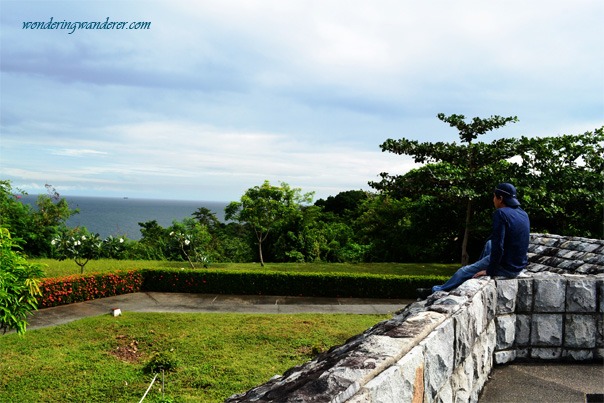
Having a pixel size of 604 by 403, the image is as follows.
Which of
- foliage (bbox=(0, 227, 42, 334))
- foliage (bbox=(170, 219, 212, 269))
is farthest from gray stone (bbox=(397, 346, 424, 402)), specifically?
foliage (bbox=(170, 219, 212, 269))

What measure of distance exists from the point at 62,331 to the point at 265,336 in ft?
15.6

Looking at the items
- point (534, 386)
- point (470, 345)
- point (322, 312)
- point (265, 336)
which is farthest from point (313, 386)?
point (322, 312)

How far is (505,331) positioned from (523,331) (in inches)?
8.9

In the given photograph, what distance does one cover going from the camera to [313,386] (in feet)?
5.78

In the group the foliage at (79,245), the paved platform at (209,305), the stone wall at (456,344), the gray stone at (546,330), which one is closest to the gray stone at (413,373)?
the stone wall at (456,344)

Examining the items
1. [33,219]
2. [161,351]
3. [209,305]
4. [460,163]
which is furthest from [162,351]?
[33,219]

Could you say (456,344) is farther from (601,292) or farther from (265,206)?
(265,206)

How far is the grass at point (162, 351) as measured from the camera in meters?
7.11

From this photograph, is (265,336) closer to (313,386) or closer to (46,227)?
(313,386)

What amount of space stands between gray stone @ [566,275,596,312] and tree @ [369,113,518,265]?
14696mm

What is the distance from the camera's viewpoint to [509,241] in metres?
4.14

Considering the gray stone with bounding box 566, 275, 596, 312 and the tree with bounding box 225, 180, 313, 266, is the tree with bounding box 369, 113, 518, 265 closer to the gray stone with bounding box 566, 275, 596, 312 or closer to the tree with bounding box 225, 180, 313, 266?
the tree with bounding box 225, 180, 313, 266

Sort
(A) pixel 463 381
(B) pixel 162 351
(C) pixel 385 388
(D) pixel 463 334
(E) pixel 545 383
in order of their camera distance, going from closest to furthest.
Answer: (C) pixel 385 388
(D) pixel 463 334
(A) pixel 463 381
(E) pixel 545 383
(B) pixel 162 351

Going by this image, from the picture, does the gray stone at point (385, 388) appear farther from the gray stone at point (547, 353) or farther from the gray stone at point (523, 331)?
the gray stone at point (547, 353)
